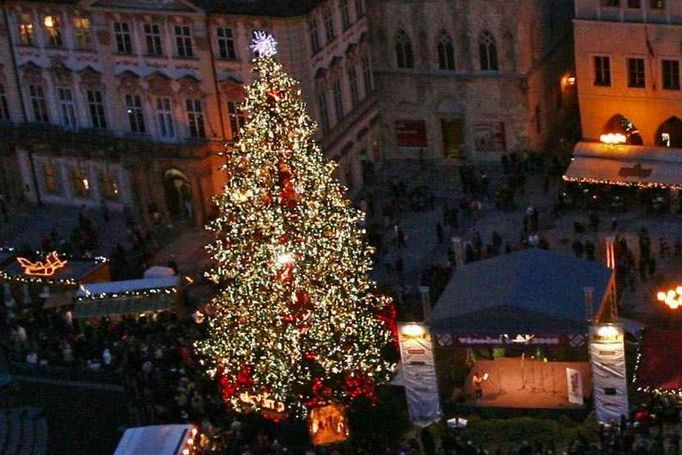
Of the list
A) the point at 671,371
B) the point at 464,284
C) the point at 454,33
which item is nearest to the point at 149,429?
the point at 464,284

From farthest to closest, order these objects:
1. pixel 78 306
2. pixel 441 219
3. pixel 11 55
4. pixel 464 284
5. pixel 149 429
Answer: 1. pixel 11 55
2. pixel 441 219
3. pixel 78 306
4. pixel 464 284
5. pixel 149 429

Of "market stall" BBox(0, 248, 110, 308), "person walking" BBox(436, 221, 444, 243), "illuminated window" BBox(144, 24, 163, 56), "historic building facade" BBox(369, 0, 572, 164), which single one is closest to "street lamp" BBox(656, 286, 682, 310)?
"person walking" BBox(436, 221, 444, 243)

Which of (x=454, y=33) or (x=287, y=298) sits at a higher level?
(x=454, y=33)

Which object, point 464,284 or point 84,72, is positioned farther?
point 84,72

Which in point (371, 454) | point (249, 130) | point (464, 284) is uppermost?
point (249, 130)

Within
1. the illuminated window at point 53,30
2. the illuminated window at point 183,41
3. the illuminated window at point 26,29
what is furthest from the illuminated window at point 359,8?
the illuminated window at point 26,29

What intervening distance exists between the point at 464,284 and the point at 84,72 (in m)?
24.5

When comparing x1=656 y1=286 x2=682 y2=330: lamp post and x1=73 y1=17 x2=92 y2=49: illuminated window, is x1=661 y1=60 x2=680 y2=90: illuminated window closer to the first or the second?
x1=656 y1=286 x2=682 y2=330: lamp post

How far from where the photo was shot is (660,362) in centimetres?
5416

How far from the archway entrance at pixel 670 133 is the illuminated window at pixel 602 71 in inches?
110

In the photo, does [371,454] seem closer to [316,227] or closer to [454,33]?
[316,227]

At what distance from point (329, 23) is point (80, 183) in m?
12.9

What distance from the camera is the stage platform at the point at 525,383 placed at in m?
55.6

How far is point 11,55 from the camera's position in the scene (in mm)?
77062
